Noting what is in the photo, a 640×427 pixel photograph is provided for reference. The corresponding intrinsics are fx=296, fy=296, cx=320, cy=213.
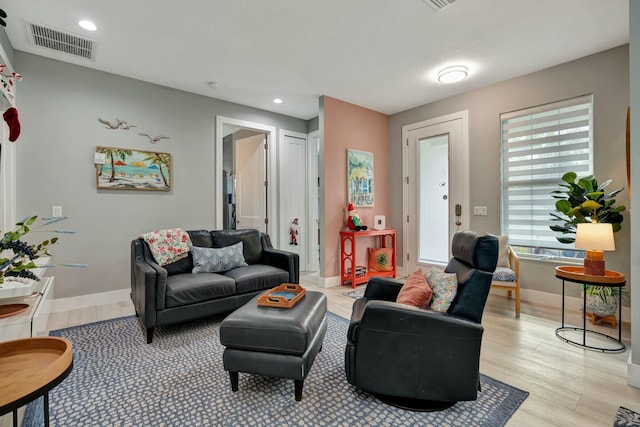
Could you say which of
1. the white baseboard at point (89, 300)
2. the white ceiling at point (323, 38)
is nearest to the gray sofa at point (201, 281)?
the white baseboard at point (89, 300)

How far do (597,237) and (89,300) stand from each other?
16.4 feet

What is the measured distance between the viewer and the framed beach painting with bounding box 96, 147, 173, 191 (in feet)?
11.1

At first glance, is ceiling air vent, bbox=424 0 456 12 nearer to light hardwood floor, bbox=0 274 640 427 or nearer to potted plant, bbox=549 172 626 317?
potted plant, bbox=549 172 626 317

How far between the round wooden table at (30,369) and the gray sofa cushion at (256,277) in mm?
1842

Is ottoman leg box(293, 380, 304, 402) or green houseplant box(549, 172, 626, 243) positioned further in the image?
green houseplant box(549, 172, 626, 243)

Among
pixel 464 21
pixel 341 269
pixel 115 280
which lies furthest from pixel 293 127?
pixel 115 280

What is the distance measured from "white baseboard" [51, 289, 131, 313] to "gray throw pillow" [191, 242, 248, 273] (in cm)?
122

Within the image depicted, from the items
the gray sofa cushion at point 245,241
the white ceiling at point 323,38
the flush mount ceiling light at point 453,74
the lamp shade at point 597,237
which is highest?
the white ceiling at point 323,38

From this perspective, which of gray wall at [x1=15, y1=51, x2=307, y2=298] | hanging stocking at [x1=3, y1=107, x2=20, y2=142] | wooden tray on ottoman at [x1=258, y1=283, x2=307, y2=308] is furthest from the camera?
gray wall at [x1=15, y1=51, x2=307, y2=298]

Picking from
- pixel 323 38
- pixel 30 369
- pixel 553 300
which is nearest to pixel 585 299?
pixel 553 300

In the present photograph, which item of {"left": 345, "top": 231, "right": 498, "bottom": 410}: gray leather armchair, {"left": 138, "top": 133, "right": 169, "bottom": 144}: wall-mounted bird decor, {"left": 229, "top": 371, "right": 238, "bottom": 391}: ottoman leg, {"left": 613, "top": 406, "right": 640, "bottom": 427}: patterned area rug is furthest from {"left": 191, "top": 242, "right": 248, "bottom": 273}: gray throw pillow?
{"left": 613, "top": 406, "right": 640, "bottom": 427}: patterned area rug

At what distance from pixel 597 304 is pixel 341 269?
9.05 ft

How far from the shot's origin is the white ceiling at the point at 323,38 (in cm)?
233

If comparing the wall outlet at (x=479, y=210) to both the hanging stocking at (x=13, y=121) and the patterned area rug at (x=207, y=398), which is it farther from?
the hanging stocking at (x=13, y=121)
